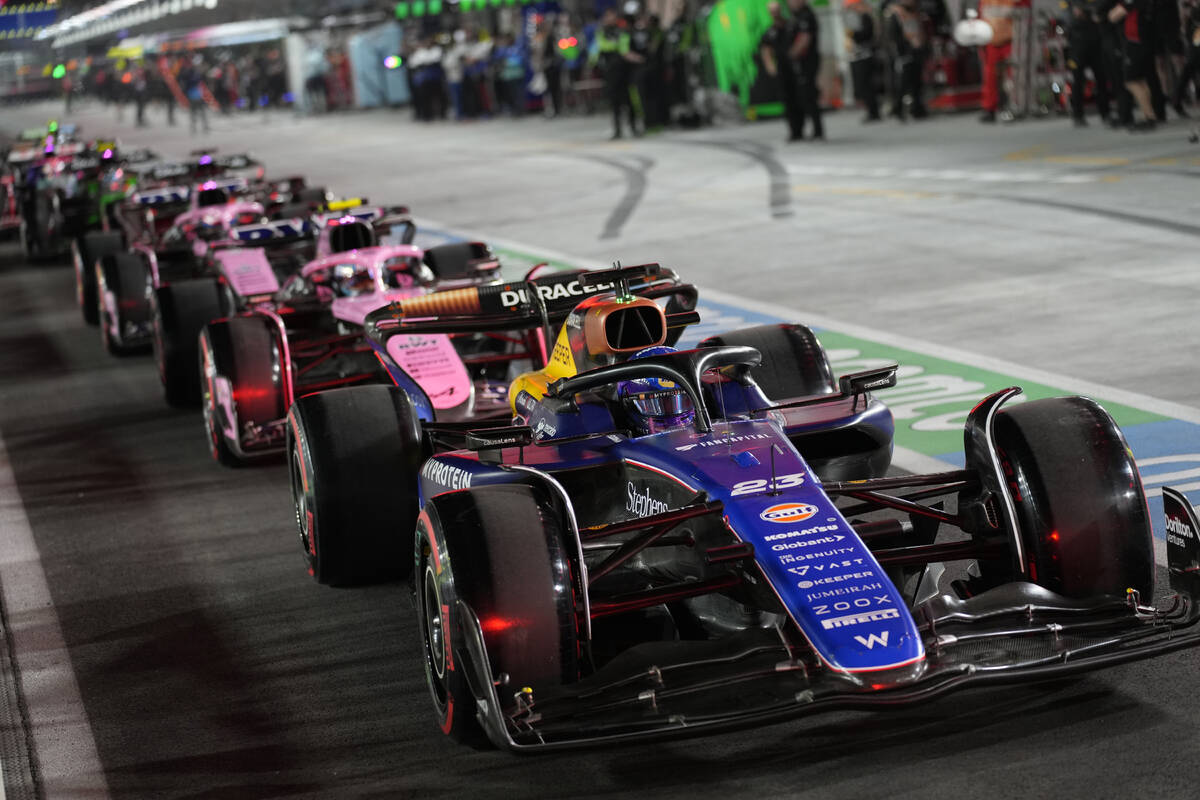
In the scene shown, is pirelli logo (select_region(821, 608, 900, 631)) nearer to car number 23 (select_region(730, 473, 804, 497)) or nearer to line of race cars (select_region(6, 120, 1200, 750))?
line of race cars (select_region(6, 120, 1200, 750))

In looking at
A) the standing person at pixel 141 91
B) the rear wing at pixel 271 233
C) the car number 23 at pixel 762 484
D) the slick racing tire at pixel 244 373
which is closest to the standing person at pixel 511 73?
the standing person at pixel 141 91

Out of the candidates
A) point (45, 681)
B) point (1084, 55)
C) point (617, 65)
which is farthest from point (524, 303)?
point (617, 65)

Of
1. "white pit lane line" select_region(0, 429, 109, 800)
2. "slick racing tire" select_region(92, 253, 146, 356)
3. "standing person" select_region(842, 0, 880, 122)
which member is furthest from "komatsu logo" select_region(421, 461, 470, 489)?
"standing person" select_region(842, 0, 880, 122)

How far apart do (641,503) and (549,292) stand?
6.78ft

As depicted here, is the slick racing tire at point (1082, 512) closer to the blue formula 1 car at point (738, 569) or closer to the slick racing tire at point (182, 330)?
the blue formula 1 car at point (738, 569)

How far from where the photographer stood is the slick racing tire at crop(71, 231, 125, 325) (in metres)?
15.4

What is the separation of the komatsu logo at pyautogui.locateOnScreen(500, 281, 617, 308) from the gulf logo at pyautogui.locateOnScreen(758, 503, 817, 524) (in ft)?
8.90

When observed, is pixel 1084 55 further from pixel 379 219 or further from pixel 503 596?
pixel 503 596

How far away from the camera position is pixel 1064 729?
471 cm

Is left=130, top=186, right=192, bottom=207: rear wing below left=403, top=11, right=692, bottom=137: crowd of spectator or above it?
below

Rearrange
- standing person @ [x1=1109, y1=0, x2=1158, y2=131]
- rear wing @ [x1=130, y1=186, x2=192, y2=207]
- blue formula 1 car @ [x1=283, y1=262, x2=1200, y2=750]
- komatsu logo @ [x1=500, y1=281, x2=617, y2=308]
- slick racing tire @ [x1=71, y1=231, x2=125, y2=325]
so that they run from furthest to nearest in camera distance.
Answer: standing person @ [x1=1109, y1=0, x2=1158, y2=131]
rear wing @ [x1=130, y1=186, x2=192, y2=207]
slick racing tire @ [x1=71, y1=231, x2=125, y2=325]
komatsu logo @ [x1=500, y1=281, x2=617, y2=308]
blue formula 1 car @ [x1=283, y1=262, x2=1200, y2=750]

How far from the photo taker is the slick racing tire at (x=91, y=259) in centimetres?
1538

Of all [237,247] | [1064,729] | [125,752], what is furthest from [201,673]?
[237,247]

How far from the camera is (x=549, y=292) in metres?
7.61
